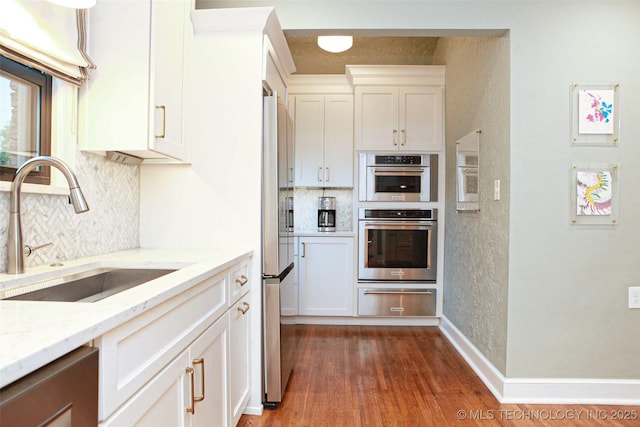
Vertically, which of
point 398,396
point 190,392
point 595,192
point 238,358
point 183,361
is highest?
point 595,192

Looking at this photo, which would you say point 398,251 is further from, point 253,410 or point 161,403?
point 161,403

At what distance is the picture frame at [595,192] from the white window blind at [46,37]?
2492mm

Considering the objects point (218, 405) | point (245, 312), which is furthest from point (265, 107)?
point (218, 405)

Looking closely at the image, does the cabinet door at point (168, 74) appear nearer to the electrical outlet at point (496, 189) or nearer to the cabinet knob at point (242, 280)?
the cabinet knob at point (242, 280)

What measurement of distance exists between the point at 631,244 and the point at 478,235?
82 cm

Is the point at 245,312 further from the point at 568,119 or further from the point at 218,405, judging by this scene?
the point at 568,119

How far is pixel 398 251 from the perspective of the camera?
11.4ft

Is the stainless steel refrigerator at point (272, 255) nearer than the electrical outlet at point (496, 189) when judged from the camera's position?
Yes

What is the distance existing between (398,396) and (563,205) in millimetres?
1447

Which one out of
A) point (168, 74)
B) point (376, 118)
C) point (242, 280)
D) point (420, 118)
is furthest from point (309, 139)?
point (242, 280)

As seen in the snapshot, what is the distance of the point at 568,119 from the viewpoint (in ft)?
6.85

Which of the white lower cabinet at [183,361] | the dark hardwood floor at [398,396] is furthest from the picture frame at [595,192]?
the white lower cabinet at [183,361]

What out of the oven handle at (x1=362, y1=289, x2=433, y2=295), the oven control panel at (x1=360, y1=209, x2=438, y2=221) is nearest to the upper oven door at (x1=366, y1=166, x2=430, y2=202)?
the oven control panel at (x1=360, y1=209, x2=438, y2=221)

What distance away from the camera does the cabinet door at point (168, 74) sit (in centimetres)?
158
